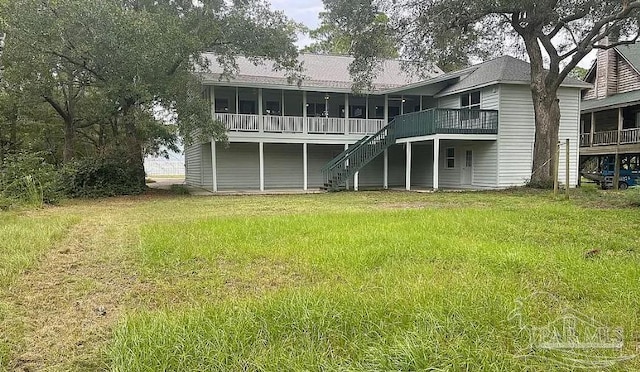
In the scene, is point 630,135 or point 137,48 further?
point 630,135

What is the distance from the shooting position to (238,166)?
2050 centimetres

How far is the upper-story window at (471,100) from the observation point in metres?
18.6

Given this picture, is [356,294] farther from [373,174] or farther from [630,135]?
[630,135]

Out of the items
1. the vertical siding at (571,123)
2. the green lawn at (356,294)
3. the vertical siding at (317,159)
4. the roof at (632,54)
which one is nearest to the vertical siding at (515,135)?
the vertical siding at (571,123)

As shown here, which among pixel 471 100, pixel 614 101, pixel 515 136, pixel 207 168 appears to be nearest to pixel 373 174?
pixel 471 100

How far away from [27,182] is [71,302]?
9501 mm

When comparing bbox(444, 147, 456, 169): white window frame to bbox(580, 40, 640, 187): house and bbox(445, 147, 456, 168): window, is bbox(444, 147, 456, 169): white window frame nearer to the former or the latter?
bbox(445, 147, 456, 168): window

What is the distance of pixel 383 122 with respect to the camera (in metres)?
21.0

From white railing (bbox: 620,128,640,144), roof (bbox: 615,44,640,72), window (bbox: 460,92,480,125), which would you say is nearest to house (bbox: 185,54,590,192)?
window (bbox: 460,92,480,125)

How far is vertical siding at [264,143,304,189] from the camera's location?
2111 centimetres

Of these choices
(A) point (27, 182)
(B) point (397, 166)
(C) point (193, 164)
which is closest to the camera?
(A) point (27, 182)

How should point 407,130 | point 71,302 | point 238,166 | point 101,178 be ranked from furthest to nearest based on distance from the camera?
point 238,166
point 407,130
point 101,178
point 71,302

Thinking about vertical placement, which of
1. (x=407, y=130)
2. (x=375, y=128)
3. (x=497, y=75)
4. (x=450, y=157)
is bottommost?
(x=450, y=157)

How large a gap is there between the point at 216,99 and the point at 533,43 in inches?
520
